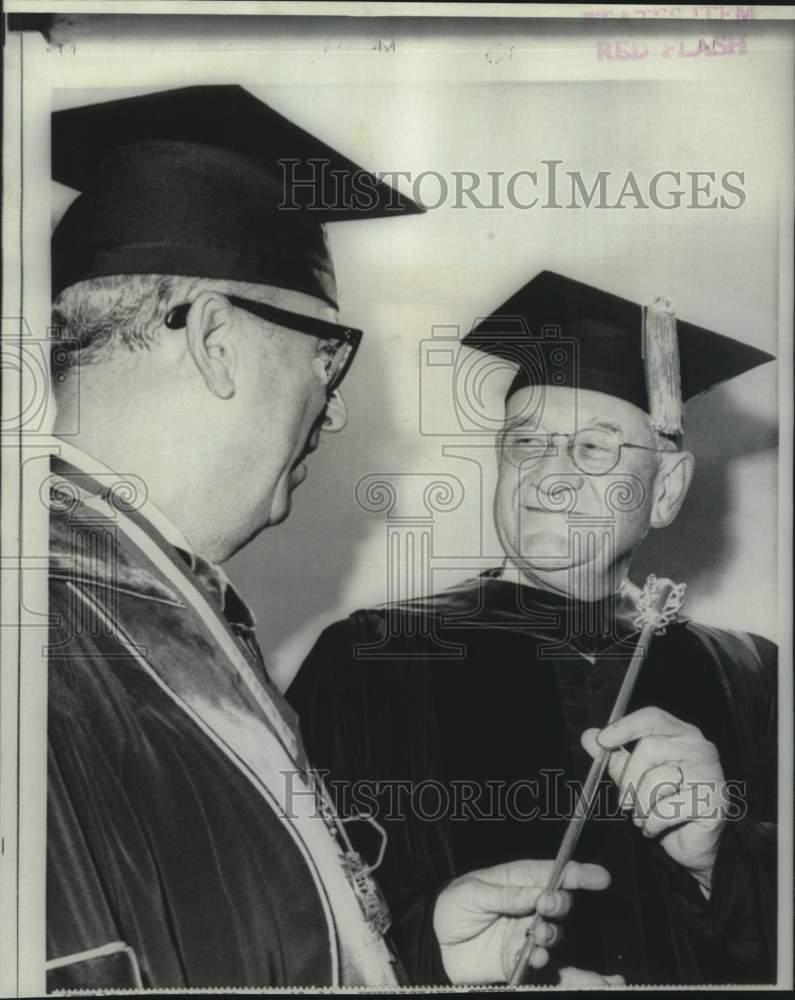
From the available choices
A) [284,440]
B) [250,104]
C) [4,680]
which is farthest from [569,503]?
[4,680]

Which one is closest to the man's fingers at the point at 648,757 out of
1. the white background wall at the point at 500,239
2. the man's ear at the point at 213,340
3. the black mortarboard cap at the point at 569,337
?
the white background wall at the point at 500,239

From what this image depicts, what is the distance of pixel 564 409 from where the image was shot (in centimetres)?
211

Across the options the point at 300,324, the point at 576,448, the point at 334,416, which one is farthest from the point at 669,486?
the point at 300,324

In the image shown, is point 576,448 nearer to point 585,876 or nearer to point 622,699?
point 622,699

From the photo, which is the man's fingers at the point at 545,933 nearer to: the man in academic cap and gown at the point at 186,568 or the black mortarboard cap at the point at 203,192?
the man in academic cap and gown at the point at 186,568

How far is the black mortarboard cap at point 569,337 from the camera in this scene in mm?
2111

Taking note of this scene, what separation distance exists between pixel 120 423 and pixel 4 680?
0.54m

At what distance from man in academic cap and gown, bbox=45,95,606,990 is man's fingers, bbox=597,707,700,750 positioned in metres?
0.25

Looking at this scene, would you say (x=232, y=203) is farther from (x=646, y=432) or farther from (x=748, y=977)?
(x=748, y=977)

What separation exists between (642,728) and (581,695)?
13 cm

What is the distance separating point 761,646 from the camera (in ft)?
7.06

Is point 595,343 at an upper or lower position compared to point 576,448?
upper

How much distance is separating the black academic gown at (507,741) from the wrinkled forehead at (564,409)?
31cm

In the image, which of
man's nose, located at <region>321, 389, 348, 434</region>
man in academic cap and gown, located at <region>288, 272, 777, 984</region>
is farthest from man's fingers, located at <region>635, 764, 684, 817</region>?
man's nose, located at <region>321, 389, 348, 434</region>
